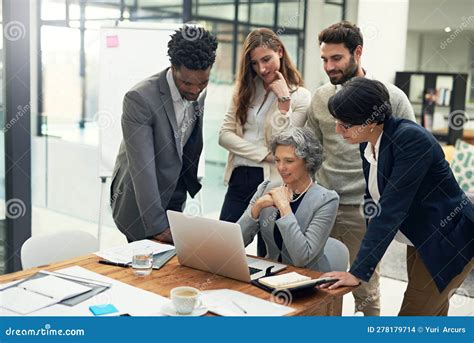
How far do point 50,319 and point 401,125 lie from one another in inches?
47.5

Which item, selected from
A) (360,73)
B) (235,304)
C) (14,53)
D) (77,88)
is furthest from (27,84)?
(235,304)

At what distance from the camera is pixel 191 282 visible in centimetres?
180

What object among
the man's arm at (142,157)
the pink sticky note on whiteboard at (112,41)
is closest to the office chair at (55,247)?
the man's arm at (142,157)

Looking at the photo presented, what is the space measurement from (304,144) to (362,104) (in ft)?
1.28

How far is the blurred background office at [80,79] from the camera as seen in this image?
10.6 feet

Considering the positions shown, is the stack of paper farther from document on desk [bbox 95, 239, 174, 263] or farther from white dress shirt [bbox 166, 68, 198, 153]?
white dress shirt [bbox 166, 68, 198, 153]

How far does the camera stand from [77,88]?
418 cm

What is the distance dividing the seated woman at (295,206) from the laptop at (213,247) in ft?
0.56

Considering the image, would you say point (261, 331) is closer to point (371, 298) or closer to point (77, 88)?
point (371, 298)

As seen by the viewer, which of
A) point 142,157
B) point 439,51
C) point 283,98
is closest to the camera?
point 142,157

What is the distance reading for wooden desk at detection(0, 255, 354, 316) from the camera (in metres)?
1.68

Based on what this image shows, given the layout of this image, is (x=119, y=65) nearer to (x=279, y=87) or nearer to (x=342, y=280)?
(x=279, y=87)

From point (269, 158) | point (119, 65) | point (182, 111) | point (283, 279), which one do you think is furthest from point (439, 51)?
point (283, 279)

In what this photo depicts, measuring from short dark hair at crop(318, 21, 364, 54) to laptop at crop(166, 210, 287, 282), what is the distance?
3.21ft
